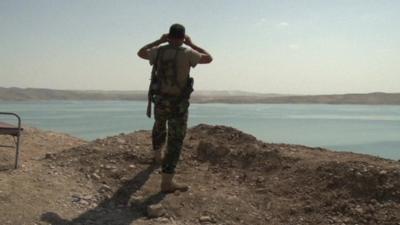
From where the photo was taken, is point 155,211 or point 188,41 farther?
point 188,41

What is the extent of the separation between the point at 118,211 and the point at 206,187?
1.12 meters

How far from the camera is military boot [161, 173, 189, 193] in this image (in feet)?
18.3

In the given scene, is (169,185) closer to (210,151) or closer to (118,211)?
(118,211)

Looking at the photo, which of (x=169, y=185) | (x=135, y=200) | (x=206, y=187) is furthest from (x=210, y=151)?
(x=135, y=200)

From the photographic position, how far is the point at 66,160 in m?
6.66

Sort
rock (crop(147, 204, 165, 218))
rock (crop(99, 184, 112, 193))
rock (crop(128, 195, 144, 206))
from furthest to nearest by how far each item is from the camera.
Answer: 1. rock (crop(99, 184, 112, 193))
2. rock (crop(128, 195, 144, 206))
3. rock (crop(147, 204, 165, 218))

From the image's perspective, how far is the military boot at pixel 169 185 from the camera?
5570 mm

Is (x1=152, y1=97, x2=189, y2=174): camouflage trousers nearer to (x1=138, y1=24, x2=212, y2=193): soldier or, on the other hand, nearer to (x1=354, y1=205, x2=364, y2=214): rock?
(x1=138, y1=24, x2=212, y2=193): soldier

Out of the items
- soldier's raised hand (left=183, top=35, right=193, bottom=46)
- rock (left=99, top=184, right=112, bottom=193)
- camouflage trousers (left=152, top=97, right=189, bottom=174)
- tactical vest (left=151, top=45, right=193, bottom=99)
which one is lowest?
rock (left=99, top=184, right=112, bottom=193)

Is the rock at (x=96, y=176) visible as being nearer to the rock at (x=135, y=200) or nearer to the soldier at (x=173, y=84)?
the rock at (x=135, y=200)

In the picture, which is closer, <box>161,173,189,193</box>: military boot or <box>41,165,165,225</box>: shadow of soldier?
<box>41,165,165,225</box>: shadow of soldier

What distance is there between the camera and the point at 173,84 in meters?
5.53

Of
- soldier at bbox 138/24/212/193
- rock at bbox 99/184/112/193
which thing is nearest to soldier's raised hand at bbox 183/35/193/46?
soldier at bbox 138/24/212/193

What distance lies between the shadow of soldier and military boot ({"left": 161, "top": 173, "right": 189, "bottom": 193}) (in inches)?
3.0
